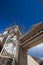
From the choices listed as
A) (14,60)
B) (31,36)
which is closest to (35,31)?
(31,36)

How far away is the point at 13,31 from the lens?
28.7 feet

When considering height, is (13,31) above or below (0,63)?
above

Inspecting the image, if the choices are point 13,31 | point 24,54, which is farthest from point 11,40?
point 24,54

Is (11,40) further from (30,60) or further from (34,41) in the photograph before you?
(34,41)

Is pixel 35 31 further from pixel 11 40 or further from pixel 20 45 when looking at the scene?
pixel 11 40

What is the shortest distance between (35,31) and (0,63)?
2.18 metres

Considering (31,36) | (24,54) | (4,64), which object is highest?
(31,36)

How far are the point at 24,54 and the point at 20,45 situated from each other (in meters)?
0.47

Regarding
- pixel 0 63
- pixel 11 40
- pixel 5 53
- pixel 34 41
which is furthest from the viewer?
pixel 11 40

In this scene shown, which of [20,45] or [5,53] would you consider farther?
[5,53]

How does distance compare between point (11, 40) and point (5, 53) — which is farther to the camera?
point (11, 40)

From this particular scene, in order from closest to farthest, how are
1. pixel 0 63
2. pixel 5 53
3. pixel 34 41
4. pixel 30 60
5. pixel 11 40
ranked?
1. pixel 34 41
2. pixel 0 63
3. pixel 5 53
4. pixel 11 40
5. pixel 30 60

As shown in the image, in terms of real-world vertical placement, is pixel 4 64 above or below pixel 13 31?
below

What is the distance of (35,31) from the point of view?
20.3ft
